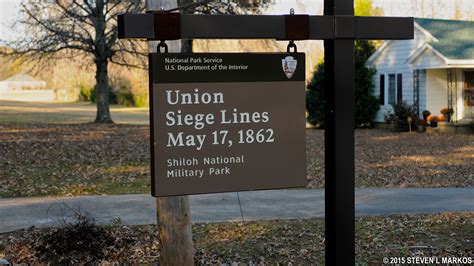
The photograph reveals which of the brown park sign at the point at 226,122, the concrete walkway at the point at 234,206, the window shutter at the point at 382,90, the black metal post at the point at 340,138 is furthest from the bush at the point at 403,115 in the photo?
the brown park sign at the point at 226,122

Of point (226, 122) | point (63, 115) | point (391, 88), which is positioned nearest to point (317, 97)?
point (391, 88)

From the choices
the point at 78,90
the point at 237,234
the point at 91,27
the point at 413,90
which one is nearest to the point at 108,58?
the point at 91,27

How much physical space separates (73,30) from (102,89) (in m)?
4.44

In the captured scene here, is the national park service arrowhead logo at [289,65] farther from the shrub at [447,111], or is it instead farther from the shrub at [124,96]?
the shrub at [124,96]

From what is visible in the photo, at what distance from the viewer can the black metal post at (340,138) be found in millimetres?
4914

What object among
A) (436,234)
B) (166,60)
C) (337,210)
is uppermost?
(166,60)

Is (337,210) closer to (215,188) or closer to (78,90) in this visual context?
(215,188)

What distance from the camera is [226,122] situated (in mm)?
4668

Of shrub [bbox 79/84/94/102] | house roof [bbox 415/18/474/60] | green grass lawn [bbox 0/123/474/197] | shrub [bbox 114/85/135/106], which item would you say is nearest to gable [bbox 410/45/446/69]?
house roof [bbox 415/18/474/60]

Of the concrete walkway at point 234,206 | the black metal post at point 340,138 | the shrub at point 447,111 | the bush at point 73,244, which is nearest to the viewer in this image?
the black metal post at point 340,138

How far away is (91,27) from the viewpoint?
32656mm

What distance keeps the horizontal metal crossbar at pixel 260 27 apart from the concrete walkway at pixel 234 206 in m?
4.43

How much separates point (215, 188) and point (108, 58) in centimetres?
2881

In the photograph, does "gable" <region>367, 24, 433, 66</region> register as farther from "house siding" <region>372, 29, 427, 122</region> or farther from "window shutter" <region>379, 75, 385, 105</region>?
"window shutter" <region>379, 75, 385, 105</region>
